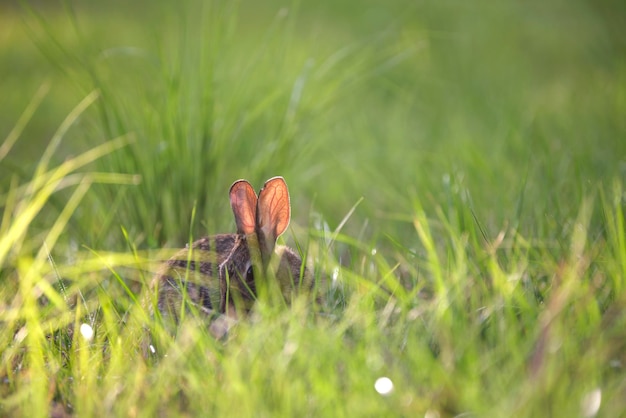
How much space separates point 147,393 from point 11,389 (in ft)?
1.36

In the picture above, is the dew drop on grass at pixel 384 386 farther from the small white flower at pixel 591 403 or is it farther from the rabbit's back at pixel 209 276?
the rabbit's back at pixel 209 276

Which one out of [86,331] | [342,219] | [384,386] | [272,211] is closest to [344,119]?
[342,219]

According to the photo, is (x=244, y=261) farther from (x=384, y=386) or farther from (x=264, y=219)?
(x=384, y=386)

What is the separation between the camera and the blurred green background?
3227 millimetres

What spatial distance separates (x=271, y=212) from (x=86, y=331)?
81cm

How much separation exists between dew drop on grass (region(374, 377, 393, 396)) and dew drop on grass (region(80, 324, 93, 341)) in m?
0.84

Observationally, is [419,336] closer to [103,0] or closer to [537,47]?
[537,47]

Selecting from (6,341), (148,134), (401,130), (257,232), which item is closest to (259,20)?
(401,130)

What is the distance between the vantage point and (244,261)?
265 cm

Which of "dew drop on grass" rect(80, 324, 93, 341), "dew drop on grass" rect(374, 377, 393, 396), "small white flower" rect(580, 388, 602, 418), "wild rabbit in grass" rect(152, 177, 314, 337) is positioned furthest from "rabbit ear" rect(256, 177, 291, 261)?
"small white flower" rect(580, 388, 602, 418)

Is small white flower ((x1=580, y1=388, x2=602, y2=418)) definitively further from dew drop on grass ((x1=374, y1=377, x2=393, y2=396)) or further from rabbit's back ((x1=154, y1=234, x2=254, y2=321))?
rabbit's back ((x1=154, y1=234, x2=254, y2=321))

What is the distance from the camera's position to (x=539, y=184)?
125 inches

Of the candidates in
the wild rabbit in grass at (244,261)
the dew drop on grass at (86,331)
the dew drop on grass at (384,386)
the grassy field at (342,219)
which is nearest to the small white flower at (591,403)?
the grassy field at (342,219)

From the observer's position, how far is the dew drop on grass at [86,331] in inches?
83.6
